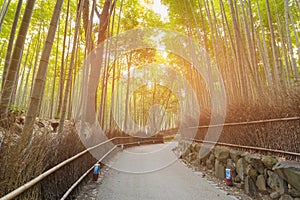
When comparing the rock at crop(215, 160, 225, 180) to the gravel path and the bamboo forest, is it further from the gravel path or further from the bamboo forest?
the bamboo forest

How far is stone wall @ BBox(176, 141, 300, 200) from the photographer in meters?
2.10

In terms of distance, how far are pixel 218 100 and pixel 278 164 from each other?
3.95 m

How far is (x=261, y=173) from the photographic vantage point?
2674mm

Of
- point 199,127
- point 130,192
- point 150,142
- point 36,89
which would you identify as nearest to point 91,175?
point 130,192

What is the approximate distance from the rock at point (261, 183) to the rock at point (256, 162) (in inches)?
3.3

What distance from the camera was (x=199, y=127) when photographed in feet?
20.0

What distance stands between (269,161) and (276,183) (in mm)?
287

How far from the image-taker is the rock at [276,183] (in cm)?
223

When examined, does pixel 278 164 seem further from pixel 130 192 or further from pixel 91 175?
pixel 91 175

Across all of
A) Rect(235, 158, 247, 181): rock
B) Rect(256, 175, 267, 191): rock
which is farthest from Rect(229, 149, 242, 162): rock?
Rect(256, 175, 267, 191): rock

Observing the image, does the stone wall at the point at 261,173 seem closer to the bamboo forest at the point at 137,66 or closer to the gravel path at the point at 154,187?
the bamboo forest at the point at 137,66

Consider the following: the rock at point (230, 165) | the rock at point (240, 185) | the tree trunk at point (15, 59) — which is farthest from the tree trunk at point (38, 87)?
the rock at point (230, 165)

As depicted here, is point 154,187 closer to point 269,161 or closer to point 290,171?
point 269,161

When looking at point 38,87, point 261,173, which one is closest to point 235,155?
point 261,173
